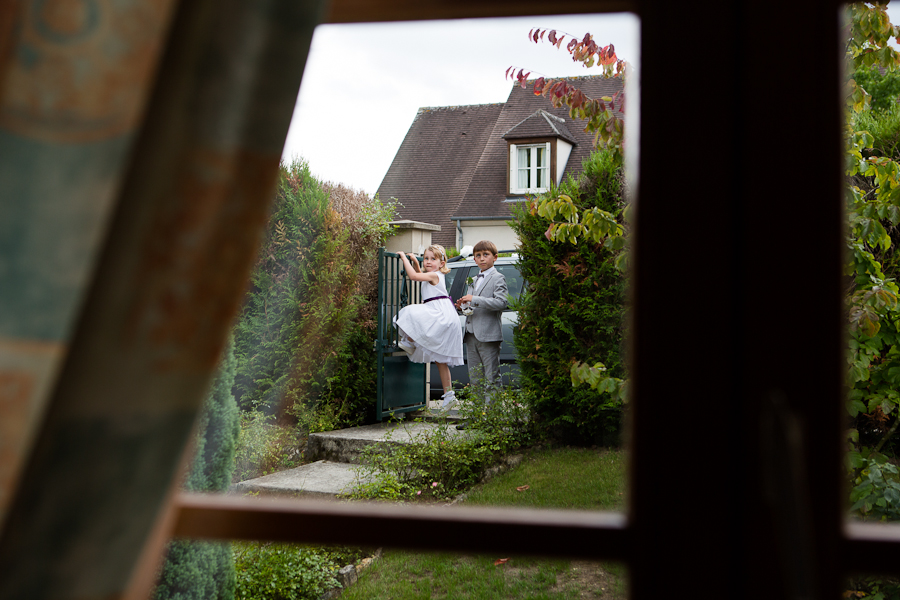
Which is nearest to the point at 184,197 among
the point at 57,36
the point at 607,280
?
the point at 57,36

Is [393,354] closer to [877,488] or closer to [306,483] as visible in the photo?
[306,483]

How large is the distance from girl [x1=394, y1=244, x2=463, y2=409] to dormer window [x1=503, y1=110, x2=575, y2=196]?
867 centimetres

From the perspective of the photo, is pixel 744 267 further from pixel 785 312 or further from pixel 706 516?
pixel 706 516

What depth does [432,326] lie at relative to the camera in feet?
21.0

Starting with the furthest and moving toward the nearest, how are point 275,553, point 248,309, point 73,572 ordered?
point 248,309 → point 275,553 → point 73,572

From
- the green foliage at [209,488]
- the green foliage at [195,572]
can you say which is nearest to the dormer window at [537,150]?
the green foliage at [209,488]

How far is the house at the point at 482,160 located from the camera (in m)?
15.2

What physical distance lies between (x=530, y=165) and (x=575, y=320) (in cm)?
1011

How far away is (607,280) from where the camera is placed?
19.4 ft

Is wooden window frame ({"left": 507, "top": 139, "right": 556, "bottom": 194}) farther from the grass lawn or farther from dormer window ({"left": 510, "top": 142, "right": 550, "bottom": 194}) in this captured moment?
the grass lawn

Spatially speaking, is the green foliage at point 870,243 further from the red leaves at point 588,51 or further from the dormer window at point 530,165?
the dormer window at point 530,165

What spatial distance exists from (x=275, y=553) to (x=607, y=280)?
3.81 meters

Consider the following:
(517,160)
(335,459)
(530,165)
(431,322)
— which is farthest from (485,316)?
(517,160)

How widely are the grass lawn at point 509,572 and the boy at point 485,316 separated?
1.88 m
